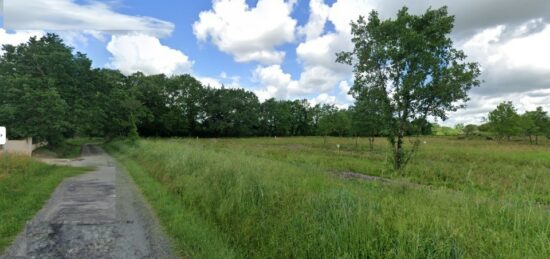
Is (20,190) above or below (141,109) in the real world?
below

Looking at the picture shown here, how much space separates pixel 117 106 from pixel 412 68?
138 ft

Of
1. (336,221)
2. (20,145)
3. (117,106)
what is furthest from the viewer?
(117,106)

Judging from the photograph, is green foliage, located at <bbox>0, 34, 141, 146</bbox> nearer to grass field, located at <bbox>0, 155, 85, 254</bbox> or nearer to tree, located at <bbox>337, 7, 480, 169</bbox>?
grass field, located at <bbox>0, 155, 85, 254</bbox>

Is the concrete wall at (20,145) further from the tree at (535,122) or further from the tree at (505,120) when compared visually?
the tree at (535,122)

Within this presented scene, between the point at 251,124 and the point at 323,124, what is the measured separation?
36.5 metres

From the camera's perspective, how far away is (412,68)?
1538 centimetres

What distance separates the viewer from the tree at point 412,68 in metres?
14.9

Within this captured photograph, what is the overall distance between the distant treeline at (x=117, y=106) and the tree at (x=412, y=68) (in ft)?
5.63

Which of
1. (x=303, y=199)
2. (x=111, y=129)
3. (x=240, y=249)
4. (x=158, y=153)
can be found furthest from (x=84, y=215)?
(x=111, y=129)

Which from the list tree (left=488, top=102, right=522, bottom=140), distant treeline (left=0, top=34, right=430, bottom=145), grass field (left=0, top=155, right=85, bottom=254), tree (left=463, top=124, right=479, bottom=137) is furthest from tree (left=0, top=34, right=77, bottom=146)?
tree (left=463, top=124, right=479, bottom=137)

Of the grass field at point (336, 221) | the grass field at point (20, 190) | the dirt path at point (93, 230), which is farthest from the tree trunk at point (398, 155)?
the grass field at point (20, 190)

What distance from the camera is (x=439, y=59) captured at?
597 inches

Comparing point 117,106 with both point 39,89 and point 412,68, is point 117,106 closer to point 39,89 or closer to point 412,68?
point 39,89

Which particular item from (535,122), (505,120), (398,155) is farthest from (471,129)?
(398,155)
